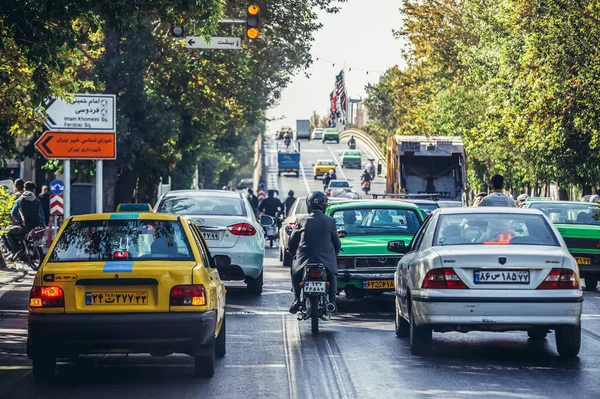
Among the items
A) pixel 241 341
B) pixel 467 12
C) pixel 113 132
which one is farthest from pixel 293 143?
pixel 241 341

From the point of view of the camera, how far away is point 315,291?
13188 millimetres

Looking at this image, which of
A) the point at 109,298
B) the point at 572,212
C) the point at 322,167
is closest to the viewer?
the point at 109,298

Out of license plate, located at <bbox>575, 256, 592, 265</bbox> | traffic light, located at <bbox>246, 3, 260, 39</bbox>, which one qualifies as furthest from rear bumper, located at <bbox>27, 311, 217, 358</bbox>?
traffic light, located at <bbox>246, 3, 260, 39</bbox>

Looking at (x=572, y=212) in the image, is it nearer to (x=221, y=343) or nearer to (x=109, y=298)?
(x=221, y=343)

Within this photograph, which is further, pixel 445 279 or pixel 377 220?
pixel 377 220

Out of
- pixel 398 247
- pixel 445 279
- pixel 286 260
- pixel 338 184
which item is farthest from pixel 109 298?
pixel 338 184

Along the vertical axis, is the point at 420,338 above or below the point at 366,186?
below

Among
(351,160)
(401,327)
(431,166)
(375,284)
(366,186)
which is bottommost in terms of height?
(401,327)

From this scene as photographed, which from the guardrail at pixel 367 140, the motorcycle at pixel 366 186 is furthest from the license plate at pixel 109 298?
the guardrail at pixel 367 140

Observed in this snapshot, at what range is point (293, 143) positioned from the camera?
427ft

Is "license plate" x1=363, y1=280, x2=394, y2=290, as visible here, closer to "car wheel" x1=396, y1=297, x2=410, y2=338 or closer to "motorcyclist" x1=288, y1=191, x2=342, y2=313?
"motorcyclist" x1=288, y1=191, x2=342, y2=313

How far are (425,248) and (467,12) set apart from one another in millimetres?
40457

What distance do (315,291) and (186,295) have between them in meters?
3.83

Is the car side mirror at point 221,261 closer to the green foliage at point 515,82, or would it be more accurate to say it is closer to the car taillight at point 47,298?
the car taillight at point 47,298
